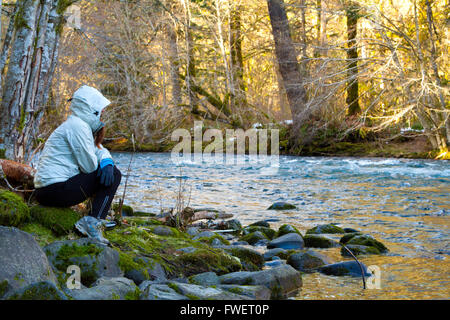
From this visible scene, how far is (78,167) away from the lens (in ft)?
16.0

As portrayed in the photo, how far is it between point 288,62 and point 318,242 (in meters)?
13.9

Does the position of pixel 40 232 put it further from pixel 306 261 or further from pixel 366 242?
pixel 366 242

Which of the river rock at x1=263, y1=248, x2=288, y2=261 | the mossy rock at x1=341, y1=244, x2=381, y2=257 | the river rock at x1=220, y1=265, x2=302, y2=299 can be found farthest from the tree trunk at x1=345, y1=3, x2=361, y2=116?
A: the river rock at x1=220, y1=265, x2=302, y2=299

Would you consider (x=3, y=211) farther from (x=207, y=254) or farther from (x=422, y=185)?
(x=422, y=185)

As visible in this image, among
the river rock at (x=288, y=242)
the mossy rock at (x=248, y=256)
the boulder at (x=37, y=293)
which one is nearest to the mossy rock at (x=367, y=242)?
the river rock at (x=288, y=242)

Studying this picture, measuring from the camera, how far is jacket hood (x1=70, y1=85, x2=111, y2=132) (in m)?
4.88

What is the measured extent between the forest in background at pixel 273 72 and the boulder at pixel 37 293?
9.39m

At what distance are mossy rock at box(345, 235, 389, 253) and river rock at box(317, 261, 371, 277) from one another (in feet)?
2.96

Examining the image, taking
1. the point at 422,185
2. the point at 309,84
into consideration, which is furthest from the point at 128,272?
the point at 309,84

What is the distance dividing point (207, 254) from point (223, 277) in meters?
0.52

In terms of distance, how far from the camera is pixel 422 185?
1111cm

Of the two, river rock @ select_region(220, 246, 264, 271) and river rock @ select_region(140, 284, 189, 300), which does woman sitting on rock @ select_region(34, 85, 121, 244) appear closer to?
river rock @ select_region(140, 284, 189, 300)

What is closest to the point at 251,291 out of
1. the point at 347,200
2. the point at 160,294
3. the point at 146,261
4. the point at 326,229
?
the point at 160,294
